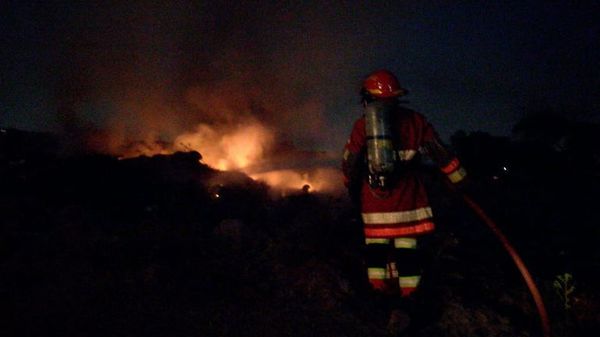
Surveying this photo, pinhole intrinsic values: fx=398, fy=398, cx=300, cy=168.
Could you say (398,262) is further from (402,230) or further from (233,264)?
(233,264)

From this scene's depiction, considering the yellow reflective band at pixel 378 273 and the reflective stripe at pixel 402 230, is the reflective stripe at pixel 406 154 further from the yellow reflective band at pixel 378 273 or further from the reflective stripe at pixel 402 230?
the yellow reflective band at pixel 378 273

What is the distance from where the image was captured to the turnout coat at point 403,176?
3.74 metres

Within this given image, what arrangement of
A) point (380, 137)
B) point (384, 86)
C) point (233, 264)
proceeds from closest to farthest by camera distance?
1. point (380, 137)
2. point (384, 86)
3. point (233, 264)

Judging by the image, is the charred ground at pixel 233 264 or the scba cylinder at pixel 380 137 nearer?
the scba cylinder at pixel 380 137

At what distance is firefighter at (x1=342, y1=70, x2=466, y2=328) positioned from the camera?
371 cm

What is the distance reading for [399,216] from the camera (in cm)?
379

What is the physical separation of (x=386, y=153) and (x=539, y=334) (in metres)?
2.44

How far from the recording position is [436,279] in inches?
189

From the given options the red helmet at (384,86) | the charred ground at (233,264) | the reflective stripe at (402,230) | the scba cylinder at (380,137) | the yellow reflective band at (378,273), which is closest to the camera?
the scba cylinder at (380,137)

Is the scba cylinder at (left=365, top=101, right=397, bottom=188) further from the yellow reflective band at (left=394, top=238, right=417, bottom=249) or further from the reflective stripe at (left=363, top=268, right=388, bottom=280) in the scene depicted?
the reflective stripe at (left=363, top=268, right=388, bottom=280)

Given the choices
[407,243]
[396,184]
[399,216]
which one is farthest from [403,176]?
[407,243]

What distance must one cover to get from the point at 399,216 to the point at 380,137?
838mm

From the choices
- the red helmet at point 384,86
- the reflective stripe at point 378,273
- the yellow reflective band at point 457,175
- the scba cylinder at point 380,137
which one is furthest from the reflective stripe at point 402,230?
the red helmet at point 384,86

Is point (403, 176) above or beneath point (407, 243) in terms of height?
above
